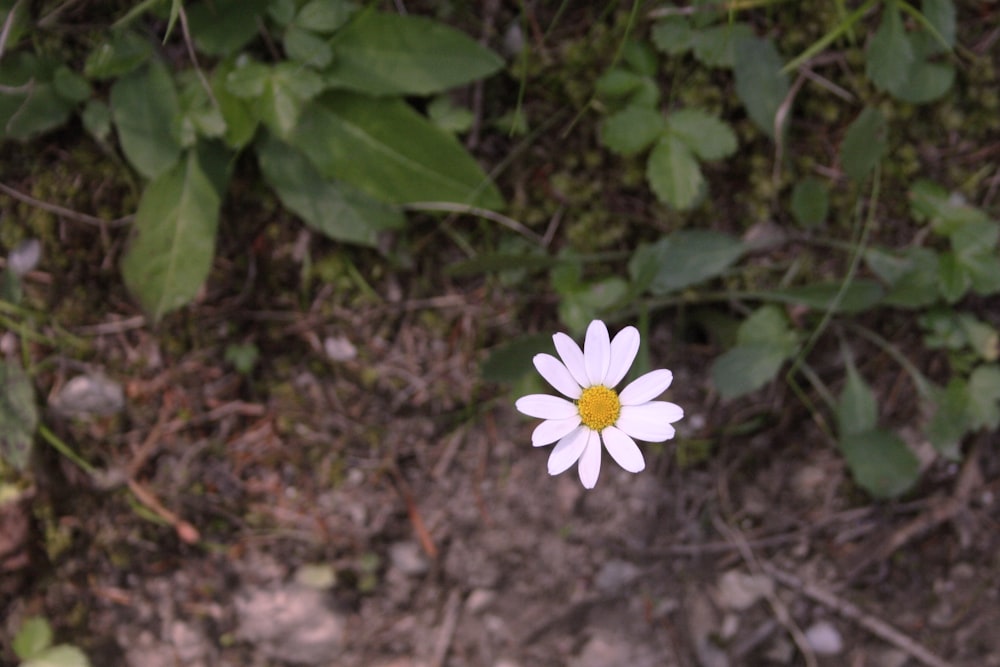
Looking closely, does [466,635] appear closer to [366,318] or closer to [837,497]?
[366,318]

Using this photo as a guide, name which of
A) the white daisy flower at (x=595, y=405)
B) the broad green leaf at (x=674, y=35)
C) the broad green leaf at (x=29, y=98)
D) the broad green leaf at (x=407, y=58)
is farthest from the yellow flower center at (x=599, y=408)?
the broad green leaf at (x=29, y=98)

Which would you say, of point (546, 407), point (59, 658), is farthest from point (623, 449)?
point (59, 658)

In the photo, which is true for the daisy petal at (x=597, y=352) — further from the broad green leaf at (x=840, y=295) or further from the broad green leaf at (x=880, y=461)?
the broad green leaf at (x=880, y=461)

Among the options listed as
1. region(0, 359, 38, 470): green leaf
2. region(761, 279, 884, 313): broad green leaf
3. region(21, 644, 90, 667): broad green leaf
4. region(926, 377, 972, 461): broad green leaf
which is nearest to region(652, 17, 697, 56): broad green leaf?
region(761, 279, 884, 313): broad green leaf

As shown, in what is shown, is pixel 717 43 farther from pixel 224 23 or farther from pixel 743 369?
pixel 224 23

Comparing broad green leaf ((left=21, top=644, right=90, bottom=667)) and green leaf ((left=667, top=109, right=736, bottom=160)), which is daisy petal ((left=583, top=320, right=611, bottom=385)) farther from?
broad green leaf ((left=21, top=644, right=90, bottom=667))

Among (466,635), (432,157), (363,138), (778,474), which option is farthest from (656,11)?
(466,635)
